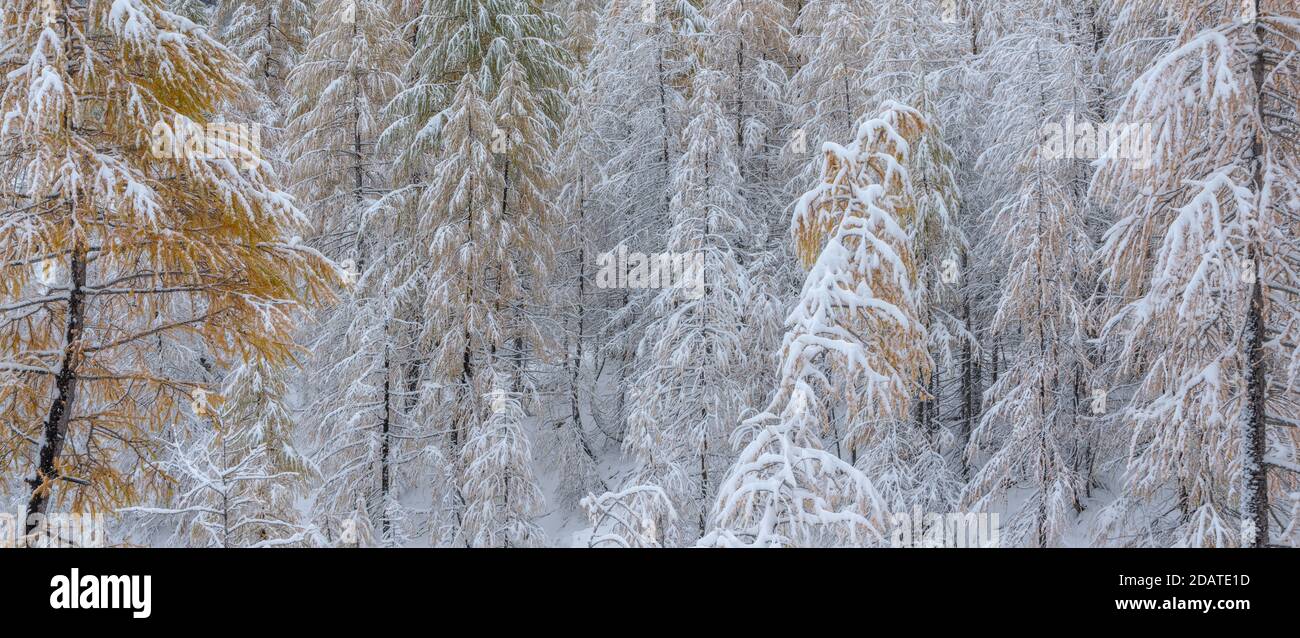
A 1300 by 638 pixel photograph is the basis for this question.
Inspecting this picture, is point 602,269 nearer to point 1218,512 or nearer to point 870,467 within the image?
point 870,467

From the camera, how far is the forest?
5895 millimetres

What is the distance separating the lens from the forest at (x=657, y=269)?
232 inches

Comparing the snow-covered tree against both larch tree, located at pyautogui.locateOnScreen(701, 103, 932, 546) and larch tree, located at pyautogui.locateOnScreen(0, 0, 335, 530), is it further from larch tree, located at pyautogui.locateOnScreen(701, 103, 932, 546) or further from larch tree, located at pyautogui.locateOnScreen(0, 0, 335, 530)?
larch tree, located at pyautogui.locateOnScreen(701, 103, 932, 546)

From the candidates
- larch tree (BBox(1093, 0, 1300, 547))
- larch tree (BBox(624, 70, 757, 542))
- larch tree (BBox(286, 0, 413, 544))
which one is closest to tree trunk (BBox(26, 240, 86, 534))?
larch tree (BBox(286, 0, 413, 544))

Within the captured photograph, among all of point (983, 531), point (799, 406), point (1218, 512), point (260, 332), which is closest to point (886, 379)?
point (799, 406)

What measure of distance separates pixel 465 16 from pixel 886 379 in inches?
528

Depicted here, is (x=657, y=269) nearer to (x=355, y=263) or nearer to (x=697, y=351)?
(x=697, y=351)

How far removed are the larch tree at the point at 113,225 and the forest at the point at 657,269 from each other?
35 millimetres

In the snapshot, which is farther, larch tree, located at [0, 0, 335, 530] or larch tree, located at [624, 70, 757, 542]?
larch tree, located at [624, 70, 757, 542]

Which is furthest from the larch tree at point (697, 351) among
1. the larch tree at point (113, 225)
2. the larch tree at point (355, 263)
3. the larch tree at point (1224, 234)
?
the larch tree at point (113, 225)

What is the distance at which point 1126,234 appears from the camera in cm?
767

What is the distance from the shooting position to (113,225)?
590 centimetres

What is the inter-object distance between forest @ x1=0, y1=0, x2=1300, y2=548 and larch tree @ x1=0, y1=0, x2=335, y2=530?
35 mm

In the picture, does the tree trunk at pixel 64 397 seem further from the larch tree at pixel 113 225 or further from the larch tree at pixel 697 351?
the larch tree at pixel 697 351
